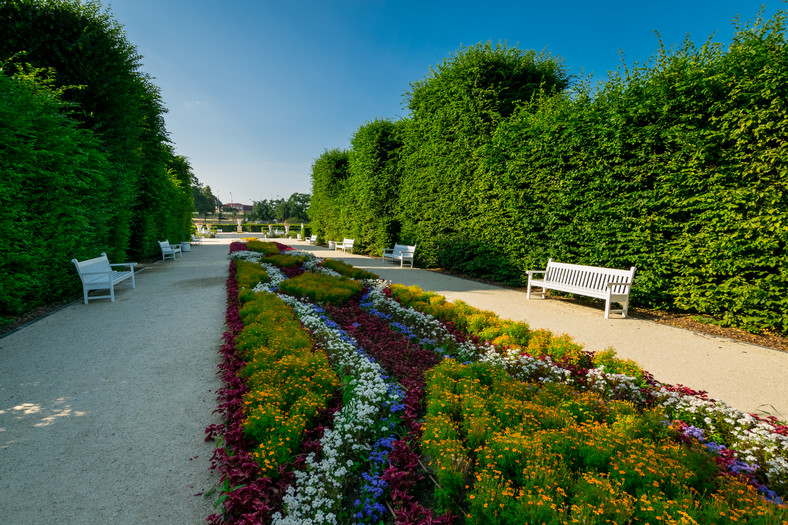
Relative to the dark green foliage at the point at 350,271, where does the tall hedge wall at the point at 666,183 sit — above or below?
above

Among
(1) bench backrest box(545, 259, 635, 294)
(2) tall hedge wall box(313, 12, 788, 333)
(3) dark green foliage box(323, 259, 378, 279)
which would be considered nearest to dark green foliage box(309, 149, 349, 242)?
(3) dark green foliage box(323, 259, 378, 279)

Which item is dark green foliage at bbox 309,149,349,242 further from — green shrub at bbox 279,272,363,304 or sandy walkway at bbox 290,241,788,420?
sandy walkway at bbox 290,241,788,420

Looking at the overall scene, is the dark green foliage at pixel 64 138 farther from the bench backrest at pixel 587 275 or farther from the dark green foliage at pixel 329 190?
the dark green foliage at pixel 329 190

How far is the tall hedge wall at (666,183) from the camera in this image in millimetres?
5414

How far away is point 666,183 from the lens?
21.3 feet

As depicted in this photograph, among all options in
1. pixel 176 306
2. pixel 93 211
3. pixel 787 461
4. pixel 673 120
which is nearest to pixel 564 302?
pixel 673 120

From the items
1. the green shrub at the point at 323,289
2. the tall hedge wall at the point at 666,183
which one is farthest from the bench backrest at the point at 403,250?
the green shrub at the point at 323,289

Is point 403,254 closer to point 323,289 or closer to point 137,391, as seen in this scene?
point 323,289

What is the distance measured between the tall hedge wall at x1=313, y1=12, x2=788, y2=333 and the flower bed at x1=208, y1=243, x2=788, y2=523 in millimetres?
3940

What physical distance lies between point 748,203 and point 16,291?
12431 mm

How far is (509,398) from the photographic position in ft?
9.68

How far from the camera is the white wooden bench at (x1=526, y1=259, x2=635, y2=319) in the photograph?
666cm

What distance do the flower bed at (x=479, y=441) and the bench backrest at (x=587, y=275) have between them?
3.51 metres

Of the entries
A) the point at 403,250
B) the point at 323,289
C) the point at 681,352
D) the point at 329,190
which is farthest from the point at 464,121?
the point at 329,190
